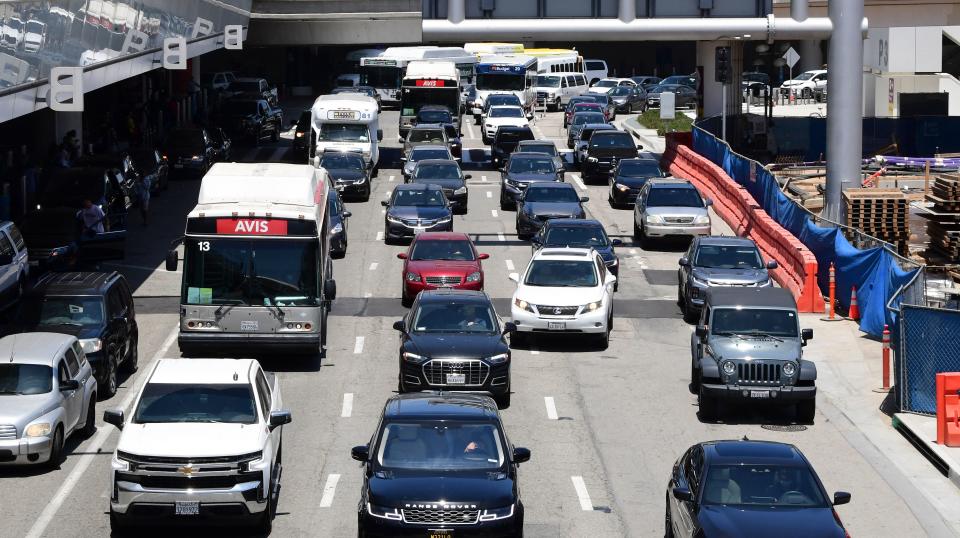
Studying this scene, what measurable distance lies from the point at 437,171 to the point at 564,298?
16.9m

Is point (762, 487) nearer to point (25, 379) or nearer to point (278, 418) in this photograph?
point (278, 418)

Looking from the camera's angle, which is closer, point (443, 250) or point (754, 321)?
point (754, 321)

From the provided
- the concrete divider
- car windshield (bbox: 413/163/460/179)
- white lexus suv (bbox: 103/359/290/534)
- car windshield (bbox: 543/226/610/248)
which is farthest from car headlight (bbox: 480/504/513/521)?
car windshield (bbox: 413/163/460/179)

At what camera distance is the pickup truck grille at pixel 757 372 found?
72.4ft

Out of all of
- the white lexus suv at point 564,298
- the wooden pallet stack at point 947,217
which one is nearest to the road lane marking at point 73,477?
the white lexus suv at point 564,298

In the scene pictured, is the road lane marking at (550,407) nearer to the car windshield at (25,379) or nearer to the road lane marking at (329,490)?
the road lane marking at (329,490)

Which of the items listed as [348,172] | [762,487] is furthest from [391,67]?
[762,487]

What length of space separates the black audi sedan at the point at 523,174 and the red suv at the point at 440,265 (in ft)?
39.6

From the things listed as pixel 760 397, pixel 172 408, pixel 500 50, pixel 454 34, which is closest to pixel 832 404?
pixel 760 397

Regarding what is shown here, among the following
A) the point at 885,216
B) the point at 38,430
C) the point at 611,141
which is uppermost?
the point at 611,141

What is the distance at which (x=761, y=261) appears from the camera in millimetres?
29938

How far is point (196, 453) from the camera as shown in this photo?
16516mm

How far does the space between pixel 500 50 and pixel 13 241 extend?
5254 cm

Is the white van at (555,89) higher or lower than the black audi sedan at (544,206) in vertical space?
higher
